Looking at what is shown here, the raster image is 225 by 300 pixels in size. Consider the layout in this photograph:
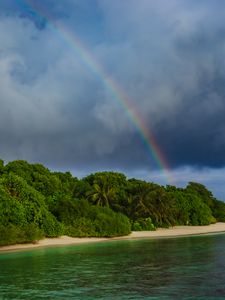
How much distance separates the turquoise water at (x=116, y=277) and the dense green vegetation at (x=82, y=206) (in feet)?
60.8

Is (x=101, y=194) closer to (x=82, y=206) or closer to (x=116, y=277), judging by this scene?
(x=82, y=206)

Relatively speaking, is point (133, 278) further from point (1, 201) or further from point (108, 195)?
point (108, 195)

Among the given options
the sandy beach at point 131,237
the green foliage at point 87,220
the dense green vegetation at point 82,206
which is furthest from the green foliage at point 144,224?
the green foliage at point 87,220

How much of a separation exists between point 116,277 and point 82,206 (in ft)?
158

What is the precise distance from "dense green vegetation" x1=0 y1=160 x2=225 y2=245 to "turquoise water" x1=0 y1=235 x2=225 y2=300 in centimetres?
1852

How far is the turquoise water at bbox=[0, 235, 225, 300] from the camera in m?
25.2

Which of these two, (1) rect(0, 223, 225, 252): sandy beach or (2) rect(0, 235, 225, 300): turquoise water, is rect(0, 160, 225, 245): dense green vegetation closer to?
(1) rect(0, 223, 225, 252): sandy beach

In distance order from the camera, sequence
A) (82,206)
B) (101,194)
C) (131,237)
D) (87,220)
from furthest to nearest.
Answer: (101,194) → (131,237) → (82,206) → (87,220)

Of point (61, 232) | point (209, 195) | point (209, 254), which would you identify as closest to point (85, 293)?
point (209, 254)

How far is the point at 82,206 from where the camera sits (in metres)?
80.0

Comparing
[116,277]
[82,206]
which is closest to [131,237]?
[82,206]

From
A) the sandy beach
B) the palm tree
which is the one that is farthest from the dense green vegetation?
the sandy beach

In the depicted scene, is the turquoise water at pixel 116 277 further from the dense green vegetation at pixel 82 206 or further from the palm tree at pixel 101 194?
the palm tree at pixel 101 194

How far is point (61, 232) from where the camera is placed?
7175cm
